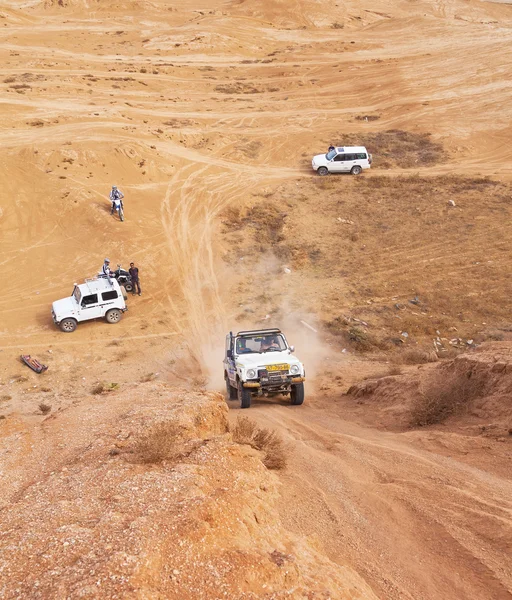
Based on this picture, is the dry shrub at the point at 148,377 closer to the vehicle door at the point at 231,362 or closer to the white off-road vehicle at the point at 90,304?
the vehicle door at the point at 231,362

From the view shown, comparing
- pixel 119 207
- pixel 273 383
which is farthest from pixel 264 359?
pixel 119 207

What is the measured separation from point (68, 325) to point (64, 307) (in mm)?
644

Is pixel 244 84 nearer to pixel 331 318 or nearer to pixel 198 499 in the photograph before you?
pixel 331 318

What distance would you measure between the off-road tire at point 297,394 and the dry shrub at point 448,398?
288cm

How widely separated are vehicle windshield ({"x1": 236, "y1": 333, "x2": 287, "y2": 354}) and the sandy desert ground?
148 cm

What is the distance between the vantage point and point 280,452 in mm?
9688

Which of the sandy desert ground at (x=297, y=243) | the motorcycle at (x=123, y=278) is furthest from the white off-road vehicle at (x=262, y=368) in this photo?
the motorcycle at (x=123, y=278)

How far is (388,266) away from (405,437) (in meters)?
13.5

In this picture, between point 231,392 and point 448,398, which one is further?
point 231,392

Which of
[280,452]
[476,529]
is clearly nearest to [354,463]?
[280,452]

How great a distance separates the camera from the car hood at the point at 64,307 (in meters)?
20.0

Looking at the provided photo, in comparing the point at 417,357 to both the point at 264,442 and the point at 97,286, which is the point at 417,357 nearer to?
the point at 264,442

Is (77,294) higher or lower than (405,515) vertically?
higher

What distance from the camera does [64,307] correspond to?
20219 mm
